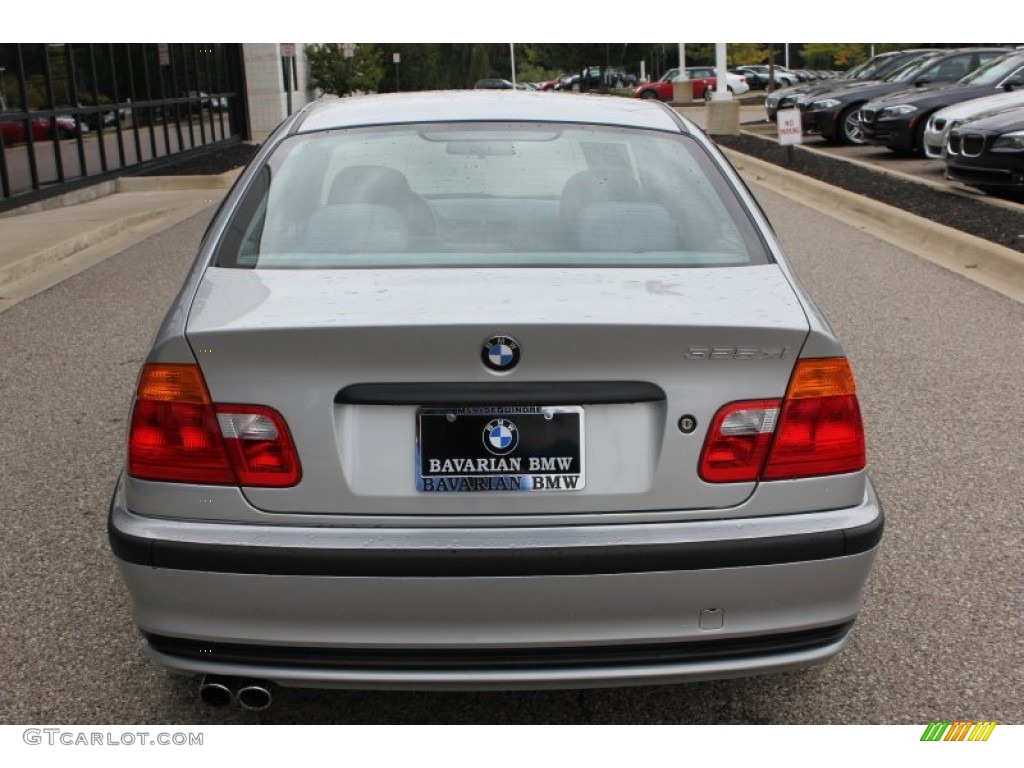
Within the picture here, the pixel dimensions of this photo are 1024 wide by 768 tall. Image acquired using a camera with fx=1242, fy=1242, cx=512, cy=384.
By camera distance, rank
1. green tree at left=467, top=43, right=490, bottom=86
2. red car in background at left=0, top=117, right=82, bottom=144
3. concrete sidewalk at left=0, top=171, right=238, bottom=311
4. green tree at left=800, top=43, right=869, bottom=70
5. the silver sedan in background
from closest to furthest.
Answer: concrete sidewalk at left=0, top=171, right=238, bottom=311 < the silver sedan in background < red car in background at left=0, top=117, right=82, bottom=144 < green tree at left=800, top=43, right=869, bottom=70 < green tree at left=467, top=43, right=490, bottom=86

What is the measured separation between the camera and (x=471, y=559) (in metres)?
2.58

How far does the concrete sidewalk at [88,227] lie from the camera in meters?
10.7

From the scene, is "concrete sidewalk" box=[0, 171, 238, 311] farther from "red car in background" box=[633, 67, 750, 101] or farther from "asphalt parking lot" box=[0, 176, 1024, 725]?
"red car in background" box=[633, 67, 750, 101]

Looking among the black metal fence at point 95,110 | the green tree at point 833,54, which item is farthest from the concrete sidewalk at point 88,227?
the green tree at point 833,54

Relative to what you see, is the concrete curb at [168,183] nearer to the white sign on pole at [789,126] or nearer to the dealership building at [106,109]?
the dealership building at [106,109]

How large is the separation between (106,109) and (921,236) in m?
12.8

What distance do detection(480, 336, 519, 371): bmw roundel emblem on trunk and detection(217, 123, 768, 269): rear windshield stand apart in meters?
0.51

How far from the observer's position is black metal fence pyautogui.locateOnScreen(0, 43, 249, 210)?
15422 millimetres

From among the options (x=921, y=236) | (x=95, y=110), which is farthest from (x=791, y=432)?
(x=95, y=110)

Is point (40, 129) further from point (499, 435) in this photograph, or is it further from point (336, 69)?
point (336, 69)

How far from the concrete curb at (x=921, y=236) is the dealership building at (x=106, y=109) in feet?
31.8

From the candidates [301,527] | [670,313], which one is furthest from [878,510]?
[301,527]

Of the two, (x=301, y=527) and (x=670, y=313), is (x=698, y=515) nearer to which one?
(x=670, y=313)

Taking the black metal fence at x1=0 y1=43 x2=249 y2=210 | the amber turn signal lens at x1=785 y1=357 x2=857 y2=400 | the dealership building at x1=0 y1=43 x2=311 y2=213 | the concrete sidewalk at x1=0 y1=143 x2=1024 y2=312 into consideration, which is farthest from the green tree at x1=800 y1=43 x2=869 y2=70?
the amber turn signal lens at x1=785 y1=357 x2=857 y2=400
